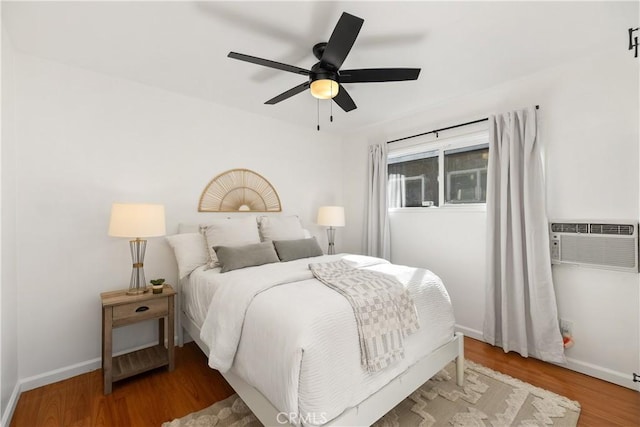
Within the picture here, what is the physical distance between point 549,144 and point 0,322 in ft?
13.3

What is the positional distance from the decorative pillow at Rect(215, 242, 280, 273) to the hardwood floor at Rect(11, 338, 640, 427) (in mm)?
876

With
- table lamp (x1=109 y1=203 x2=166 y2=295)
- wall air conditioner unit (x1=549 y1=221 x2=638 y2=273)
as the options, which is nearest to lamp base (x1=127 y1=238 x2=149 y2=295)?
table lamp (x1=109 y1=203 x2=166 y2=295)

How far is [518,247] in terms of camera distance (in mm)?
2469

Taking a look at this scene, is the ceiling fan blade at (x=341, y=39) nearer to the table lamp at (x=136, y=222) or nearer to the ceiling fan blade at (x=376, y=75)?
the ceiling fan blade at (x=376, y=75)

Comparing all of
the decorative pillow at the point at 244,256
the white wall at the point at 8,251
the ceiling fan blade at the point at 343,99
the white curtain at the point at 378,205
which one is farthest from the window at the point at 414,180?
the white wall at the point at 8,251

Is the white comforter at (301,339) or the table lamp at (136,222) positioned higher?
the table lamp at (136,222)

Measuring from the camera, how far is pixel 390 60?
7.34 feet

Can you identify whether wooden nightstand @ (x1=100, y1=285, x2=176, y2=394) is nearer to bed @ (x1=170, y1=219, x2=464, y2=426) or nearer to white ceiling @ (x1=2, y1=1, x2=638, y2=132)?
bed @ (x1=170, y1=219, x2=464, y2=426)

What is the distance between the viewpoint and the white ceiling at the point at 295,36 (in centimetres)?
168

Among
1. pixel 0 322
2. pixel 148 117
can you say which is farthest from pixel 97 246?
pixel 148 117

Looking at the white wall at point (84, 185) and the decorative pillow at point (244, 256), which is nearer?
the white wall at point (84, 185)

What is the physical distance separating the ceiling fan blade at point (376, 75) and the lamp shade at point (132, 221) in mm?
1743

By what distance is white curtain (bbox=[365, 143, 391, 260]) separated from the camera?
141 inches

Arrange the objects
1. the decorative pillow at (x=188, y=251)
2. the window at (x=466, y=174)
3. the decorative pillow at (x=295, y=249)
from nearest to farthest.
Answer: the decorative pillow at (x=188, y=251)
the decorative pillow at (x=295, y=249)
the window at (x=466, y=174)
